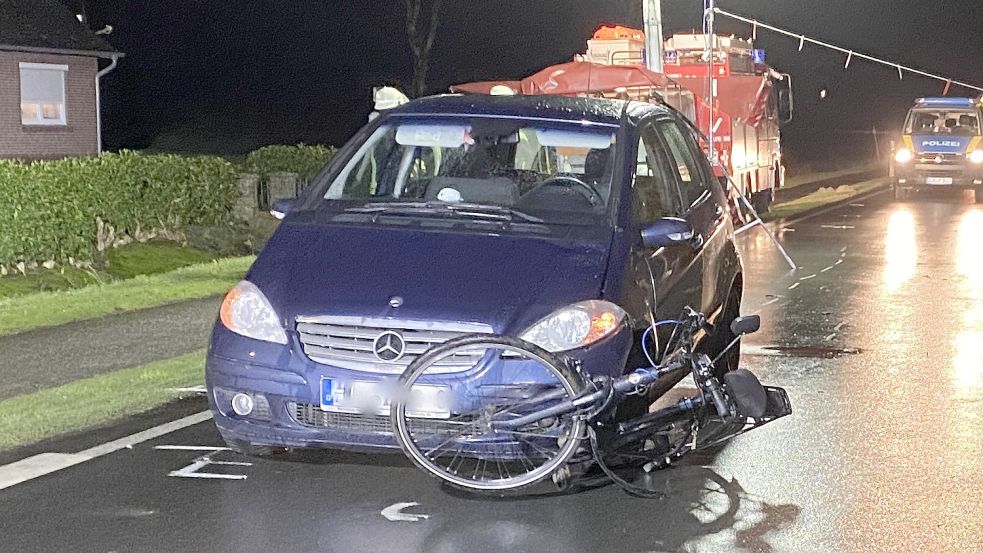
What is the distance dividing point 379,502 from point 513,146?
2.28 m

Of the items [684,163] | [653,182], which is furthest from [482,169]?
[684,163]

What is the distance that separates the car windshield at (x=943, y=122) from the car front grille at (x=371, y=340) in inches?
1085

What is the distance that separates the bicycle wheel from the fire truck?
1506 centimetres

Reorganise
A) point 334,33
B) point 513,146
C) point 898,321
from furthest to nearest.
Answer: point 334,33, point 898,321, point 513,146

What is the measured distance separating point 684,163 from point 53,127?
87.8 feet

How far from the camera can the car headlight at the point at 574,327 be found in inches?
249

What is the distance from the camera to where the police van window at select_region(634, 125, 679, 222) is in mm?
7594

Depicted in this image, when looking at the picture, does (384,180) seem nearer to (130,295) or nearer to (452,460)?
(452,460)

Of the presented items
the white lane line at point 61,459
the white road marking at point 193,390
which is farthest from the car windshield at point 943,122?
the white lane line at point 61,459

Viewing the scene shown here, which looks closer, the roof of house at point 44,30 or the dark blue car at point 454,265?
the dark blue car at point 454,265

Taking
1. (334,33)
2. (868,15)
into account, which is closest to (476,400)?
(334,33)

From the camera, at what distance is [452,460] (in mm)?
6645

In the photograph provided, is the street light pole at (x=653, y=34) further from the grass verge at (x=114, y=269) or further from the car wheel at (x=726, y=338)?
the car wheel at (x=726, y=338)

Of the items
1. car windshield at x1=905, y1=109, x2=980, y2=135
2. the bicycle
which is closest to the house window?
car windshield at x1=905, y1=109, x2=980, y2=135
